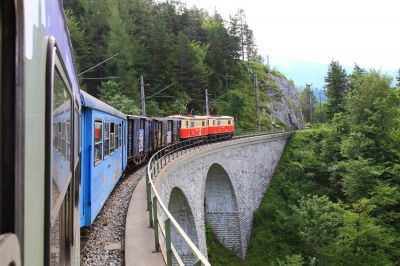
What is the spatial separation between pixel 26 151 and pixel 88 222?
23.1 feet

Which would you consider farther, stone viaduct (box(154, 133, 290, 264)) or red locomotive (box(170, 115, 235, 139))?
red locomotive (box(170, 115, 235, 139))

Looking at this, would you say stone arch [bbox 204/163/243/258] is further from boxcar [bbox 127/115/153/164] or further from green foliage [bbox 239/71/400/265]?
boxcar [bbox 127/115/153/164]

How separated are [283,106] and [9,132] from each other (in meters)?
75.4

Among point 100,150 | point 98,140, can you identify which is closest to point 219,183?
point 100,150

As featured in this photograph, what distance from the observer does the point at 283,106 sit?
244 ft

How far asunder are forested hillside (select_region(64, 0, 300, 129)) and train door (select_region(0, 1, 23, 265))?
32294mm

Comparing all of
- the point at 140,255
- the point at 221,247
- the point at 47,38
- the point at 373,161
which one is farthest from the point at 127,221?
the point at 373,161

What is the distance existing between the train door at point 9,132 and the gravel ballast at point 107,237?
18.9 feet

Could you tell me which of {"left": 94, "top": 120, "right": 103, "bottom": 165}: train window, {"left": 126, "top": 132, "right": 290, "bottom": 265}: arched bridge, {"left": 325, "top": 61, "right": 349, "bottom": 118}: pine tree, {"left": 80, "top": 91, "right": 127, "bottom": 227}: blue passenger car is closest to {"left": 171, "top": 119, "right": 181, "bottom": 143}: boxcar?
{"left": 126, "top": 132, "right": 290, "bottom": 265}: arched bridge

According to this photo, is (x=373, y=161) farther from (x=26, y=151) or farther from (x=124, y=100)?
(x=26, y=151)

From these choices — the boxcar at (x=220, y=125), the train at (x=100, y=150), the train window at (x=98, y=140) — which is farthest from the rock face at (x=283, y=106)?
the train window at (x=98, y=140)

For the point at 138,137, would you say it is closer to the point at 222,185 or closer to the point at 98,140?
the point at 98,140

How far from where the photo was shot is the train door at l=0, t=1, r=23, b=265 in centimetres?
104

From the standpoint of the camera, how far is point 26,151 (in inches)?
48.1
